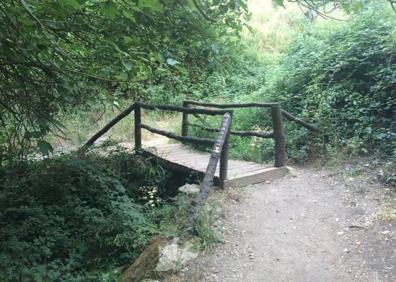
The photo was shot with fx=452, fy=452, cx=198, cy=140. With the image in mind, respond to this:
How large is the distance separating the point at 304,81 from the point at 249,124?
4.90 feet

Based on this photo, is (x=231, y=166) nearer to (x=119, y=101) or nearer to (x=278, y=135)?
(x=278, y=135)

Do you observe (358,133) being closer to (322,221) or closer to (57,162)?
(322,221)

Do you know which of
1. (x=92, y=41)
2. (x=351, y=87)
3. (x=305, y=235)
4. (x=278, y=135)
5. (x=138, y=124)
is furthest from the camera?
(x=138, y=124)

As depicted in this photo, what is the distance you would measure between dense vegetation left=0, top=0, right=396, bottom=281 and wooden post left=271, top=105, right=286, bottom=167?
0.74 meters

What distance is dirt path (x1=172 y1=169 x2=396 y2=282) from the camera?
4.51 metres

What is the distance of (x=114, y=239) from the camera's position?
537 centimetres

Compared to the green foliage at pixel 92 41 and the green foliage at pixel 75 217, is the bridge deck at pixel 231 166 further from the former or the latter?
the green foliage at pixel 92 41

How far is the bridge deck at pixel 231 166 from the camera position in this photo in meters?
6.76

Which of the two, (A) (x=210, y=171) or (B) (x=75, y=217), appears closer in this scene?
(A) (x=210, y=171)

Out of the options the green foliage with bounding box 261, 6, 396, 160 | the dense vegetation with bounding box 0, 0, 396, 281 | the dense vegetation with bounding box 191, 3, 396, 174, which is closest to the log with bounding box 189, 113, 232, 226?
the dense vegetation with bounding box 0, 0, 396, 281

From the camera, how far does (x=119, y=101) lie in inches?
326

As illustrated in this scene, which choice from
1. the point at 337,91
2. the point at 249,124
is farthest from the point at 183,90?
the point at 337,91

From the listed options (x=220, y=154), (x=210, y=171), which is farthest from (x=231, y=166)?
(x=210, y=171)

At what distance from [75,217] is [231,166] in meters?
2.61
